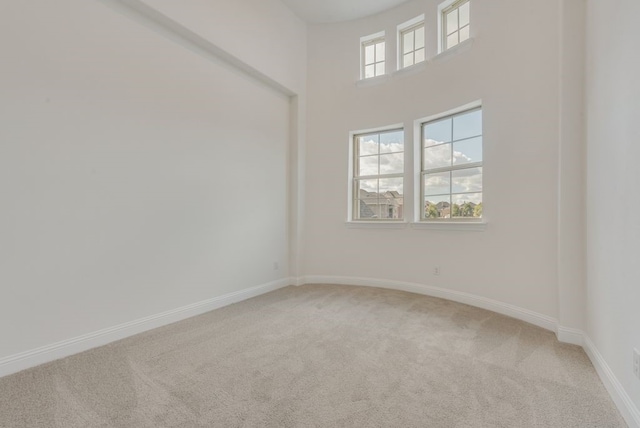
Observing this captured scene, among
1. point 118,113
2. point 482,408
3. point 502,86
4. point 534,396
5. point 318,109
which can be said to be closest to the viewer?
point 482,408

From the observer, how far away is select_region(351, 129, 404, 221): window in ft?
13.6

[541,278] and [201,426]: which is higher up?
[541,278]

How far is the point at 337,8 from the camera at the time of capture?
13.4 ft

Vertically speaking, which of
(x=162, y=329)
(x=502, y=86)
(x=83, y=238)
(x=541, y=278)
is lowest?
(x=162, y=329)

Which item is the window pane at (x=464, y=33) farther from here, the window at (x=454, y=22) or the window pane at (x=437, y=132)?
the window pane at (x=437, y=132)

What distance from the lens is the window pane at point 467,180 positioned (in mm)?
3324

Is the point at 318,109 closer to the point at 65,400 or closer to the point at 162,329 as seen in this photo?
the point at 162,329

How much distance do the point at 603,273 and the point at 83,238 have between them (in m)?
3.64

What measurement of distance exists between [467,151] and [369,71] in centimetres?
195

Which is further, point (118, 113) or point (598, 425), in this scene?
point (118, 113)

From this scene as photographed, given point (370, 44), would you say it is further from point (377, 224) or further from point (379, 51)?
point (377, 224)

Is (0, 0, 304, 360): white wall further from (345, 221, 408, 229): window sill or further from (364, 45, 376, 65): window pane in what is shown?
(364, 45, 376, 65): window pane

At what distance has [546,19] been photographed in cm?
263

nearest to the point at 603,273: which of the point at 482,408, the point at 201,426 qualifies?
the point at 482,408
